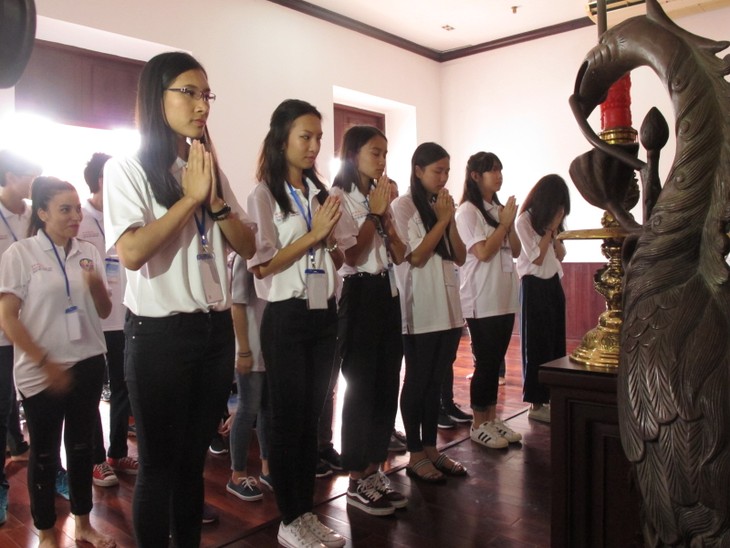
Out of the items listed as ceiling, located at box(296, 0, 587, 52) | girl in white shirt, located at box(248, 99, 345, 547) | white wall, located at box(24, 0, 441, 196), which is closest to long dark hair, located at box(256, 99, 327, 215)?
girl in white shirt, located at box(248, 99, 345, 547)

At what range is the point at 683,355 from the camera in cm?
56

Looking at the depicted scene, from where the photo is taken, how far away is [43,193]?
2043 mm

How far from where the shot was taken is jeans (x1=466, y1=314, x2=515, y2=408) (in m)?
2.84

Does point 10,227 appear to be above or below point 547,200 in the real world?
below

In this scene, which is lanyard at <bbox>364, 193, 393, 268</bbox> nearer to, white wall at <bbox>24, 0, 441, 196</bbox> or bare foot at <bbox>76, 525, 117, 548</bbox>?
bare foot at <bbox>76, 525, 117, 548</bbox>

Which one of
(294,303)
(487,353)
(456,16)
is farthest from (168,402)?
(456,16)

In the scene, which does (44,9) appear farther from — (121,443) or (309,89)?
(121,443)

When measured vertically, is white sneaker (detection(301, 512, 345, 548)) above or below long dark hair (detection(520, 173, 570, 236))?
below

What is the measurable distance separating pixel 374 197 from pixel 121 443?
5.37ft

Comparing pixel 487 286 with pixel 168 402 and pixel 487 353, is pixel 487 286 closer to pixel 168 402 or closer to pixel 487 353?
pixel 487 353

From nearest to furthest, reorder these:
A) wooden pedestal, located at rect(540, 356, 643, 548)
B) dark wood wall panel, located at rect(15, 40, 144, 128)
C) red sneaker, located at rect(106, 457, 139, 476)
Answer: wooden pedestal, located at rect(540, 356, 643, 548), red sneaker, located at rect(106, 457, 139, 476), dark wood wall panel, located at rect(15, 40, 144, 128)

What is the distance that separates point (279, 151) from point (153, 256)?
0.66 m

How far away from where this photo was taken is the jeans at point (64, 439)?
6.04 feet

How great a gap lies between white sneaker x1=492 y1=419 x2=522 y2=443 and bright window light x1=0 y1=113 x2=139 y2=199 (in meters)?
2.88
